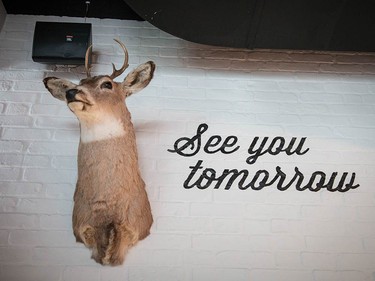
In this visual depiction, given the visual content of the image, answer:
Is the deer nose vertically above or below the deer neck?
above

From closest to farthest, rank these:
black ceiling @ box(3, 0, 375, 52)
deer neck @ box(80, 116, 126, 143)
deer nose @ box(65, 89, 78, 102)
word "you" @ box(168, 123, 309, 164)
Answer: deer nose @ box(65, 89, 78, 102), deer neck @ box(80, 116, 126, 143), black ceiling @ box(3, 0, 375, 52), word "you" @ box(168, 123, 309, 164)

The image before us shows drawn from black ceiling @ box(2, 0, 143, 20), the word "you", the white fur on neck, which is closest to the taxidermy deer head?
the white fur on neck

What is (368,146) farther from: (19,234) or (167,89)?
(19,234)

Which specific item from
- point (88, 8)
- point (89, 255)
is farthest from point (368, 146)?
point (88, 8)

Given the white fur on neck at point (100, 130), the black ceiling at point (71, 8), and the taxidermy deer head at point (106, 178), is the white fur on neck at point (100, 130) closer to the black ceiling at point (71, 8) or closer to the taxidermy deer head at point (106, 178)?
the taxidermy deer head at point (106, 178)

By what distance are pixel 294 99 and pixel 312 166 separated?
1.46 ft

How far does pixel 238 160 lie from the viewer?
7.84 ft

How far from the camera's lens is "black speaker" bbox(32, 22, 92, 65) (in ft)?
8.07

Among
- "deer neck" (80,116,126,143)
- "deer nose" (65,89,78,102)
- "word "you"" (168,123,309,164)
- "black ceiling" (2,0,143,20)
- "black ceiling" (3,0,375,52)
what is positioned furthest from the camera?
"black ceiling" (2,0,143,20)

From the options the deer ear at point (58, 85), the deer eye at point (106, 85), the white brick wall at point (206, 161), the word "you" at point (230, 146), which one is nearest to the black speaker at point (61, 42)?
the white brick wall at point (206, 161)

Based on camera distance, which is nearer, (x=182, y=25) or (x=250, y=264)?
(x=250, y=264)

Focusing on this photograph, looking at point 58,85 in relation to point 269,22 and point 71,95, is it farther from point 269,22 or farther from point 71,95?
point 269,22

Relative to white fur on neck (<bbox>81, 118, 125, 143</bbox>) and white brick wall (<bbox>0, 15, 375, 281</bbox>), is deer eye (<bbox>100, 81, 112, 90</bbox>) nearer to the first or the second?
white fur on neck (<bbox>81, 118, 125, 143</bbox>)

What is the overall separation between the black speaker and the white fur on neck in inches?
24.7
